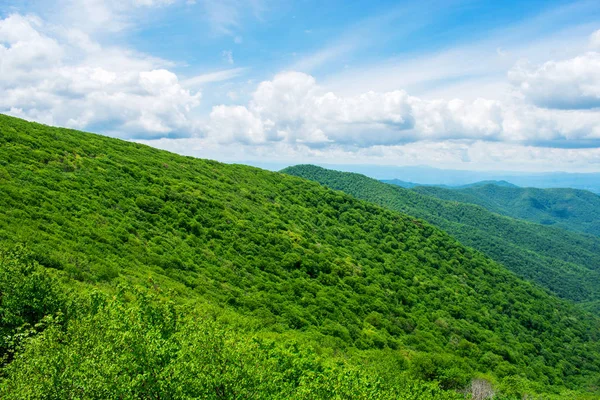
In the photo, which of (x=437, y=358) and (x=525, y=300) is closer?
(x=437, y=358)

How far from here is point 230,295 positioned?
36906 millimetres

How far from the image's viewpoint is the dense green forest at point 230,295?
15.5m

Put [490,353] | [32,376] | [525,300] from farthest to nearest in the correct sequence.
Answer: [525,300] → [490,353] → [32,376]

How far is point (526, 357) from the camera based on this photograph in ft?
229

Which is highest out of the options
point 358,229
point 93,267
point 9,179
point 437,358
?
point 9,179

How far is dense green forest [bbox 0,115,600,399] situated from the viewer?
15.5 metres

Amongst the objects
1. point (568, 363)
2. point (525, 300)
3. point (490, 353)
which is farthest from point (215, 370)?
point (525, 300)

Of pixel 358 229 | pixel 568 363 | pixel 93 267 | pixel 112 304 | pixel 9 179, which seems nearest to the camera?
pixel 112 304

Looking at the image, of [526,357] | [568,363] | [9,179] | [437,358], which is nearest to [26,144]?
[9,179]

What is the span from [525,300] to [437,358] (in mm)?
71690

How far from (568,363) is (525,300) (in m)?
20.8

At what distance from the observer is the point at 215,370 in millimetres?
15445

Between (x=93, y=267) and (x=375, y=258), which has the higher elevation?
(x=93, y=267)

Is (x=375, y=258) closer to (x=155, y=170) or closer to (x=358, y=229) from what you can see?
(x=358, y=229)
